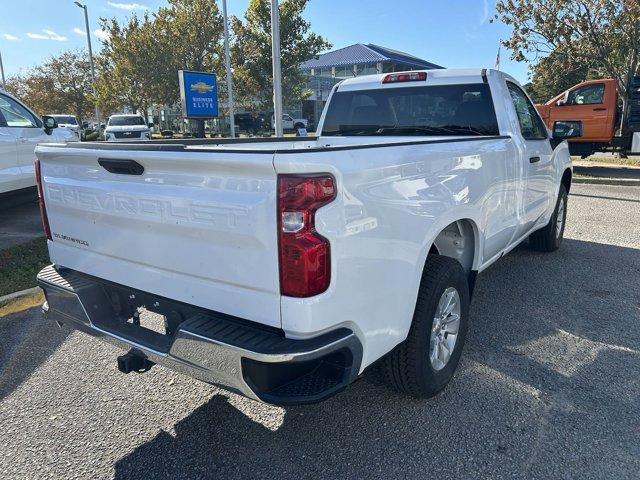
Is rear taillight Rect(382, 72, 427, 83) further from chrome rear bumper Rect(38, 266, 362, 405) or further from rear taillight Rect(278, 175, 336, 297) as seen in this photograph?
chrome rear bumper Rect(38, 266, 362, 405)

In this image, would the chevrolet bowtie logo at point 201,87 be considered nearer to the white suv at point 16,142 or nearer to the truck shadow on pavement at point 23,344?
the white suv at point 16,142

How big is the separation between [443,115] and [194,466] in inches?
135

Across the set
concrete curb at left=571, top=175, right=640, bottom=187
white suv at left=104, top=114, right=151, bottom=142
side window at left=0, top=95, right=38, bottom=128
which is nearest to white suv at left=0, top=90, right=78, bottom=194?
side window at left=0, top=95, right=38, bottom=128

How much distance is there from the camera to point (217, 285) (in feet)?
7.22

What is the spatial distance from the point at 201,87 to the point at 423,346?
14.1 meters

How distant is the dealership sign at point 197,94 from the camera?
14594 mm

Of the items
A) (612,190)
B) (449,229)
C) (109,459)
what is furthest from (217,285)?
(612,190)

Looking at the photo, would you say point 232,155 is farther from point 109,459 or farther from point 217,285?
point 109,459

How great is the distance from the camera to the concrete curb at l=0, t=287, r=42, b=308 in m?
4.48

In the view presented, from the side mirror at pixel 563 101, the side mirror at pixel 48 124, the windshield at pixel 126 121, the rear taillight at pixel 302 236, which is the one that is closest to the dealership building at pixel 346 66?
the windshield at pixel 126 121

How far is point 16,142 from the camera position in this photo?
23.2ft

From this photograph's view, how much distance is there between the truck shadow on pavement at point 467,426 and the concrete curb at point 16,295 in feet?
8.68

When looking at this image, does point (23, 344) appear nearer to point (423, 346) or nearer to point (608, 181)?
point (423, 346)

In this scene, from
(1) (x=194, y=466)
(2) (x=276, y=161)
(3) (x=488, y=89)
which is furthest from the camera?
(3) (x=488, y=89)
